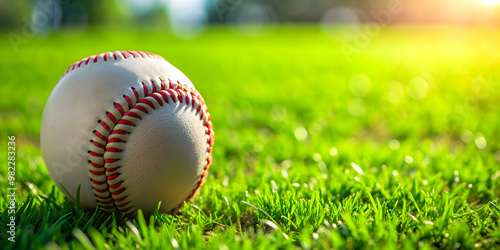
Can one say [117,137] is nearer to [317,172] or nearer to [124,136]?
[124,136]

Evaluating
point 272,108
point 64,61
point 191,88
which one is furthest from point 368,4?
point 191,88

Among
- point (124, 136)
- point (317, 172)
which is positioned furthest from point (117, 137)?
point (317, 172)

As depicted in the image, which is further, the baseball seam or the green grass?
the baseball seam

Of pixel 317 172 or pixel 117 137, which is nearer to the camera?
pixel 117 137

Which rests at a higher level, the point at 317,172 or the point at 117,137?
the point at 117,137

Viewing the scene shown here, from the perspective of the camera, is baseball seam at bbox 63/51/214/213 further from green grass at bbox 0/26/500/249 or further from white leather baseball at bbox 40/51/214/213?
green grass at bbox 0/26/500/249

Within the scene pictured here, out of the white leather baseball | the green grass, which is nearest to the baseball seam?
the white leather baseball
